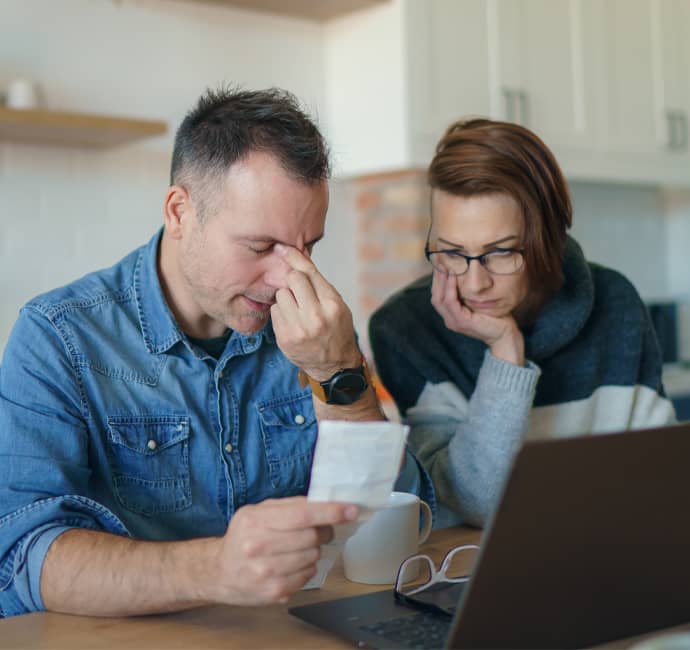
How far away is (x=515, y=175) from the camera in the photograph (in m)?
1.73

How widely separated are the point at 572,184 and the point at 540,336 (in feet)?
6.99

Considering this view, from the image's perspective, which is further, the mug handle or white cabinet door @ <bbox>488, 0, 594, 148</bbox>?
white cabinet door @ <bbox>488, 0, 594, 148</bbox>

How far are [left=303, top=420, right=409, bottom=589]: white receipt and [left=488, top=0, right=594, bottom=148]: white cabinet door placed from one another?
8.37 ft

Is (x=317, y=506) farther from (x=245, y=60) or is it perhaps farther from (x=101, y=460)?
(x=245, y=60)

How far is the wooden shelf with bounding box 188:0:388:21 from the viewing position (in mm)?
3053

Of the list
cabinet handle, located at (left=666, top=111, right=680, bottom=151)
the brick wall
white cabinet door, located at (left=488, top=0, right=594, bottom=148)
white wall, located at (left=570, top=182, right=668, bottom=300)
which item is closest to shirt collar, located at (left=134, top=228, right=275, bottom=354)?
the brick wall

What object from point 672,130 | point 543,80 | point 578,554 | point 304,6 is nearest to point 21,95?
point 304,6

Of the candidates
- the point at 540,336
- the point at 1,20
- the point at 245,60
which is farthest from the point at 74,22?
the point at 540,336

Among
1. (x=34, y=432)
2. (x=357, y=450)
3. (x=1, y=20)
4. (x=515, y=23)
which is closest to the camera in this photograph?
(x=357, y=450)

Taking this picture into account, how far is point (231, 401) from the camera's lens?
1449 mm

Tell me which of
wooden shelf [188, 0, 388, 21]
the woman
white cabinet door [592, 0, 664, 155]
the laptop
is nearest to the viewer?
the laptop

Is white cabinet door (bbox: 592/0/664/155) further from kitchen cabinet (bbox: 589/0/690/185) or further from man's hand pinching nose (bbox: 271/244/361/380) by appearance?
man's hand pinching nose (bbox: 271/244/361/380)

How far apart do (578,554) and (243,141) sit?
76 centimetres

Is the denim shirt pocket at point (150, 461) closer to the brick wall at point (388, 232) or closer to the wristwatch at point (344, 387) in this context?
the wristwatch at point (344, 387)
